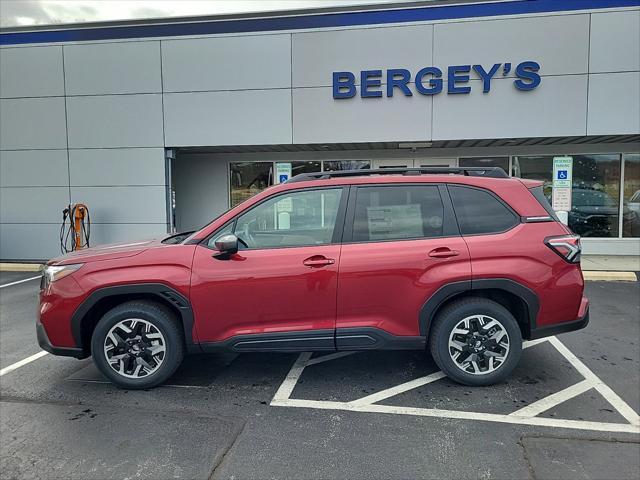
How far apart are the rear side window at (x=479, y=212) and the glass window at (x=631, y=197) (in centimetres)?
956

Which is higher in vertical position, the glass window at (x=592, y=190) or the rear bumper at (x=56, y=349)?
the glass window at (x=592, y=190)

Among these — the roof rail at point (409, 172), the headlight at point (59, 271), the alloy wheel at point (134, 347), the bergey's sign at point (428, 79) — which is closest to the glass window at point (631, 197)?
the bergey's sign at point (428, 79)

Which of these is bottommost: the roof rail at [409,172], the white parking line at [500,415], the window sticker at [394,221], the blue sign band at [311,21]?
the white parking line at [500,415]

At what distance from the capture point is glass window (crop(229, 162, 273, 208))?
12.6 meters

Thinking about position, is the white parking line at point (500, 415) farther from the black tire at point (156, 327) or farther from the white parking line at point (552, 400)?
the black tire at point (156, 327)

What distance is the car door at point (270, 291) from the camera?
12.5 ft

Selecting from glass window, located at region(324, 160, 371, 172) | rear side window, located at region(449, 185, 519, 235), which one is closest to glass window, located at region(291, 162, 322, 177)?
glass window, located at region(324, 160, 371, 172)

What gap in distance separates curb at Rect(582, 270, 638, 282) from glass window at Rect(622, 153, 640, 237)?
318 centimetres

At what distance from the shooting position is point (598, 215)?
1154 cm

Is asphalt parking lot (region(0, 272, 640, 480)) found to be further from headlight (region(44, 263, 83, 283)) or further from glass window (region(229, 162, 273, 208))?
glass window (region(229, 162, 273, 208))

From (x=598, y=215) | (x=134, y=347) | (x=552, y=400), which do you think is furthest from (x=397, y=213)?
(x=598, y=215)

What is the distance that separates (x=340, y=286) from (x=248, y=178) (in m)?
9.33

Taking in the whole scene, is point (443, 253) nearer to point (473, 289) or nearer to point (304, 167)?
point (473, 289)

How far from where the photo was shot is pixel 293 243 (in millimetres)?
3938
